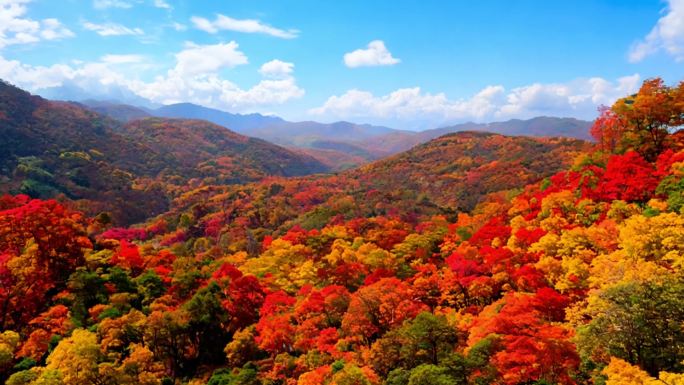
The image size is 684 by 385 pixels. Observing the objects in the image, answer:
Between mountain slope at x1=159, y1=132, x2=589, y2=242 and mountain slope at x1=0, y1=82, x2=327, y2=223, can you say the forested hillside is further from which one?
mountain slope at x1=0, y1=82, x2=327, y2=223

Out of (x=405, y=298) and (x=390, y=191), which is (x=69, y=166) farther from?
(x=405, y=298)

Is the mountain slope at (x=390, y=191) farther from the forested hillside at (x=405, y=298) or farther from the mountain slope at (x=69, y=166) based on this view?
the forested hillside at (x=405, y=298)

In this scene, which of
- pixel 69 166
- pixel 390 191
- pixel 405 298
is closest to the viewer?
pixel 405 298

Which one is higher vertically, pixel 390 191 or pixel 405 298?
pixel 405 298

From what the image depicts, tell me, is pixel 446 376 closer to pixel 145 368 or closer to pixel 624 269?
pixel 624 269

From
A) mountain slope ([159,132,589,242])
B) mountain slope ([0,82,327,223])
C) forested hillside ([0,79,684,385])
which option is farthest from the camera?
mountain slope ([0,82,327,223])

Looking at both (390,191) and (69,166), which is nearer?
(390,191)

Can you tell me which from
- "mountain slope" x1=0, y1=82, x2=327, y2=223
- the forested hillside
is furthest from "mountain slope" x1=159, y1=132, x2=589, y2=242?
the forested hillside

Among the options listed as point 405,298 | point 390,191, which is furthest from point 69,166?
point 405,298

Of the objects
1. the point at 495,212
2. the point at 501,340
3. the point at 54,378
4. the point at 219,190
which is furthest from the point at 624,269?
the point at 219,190
